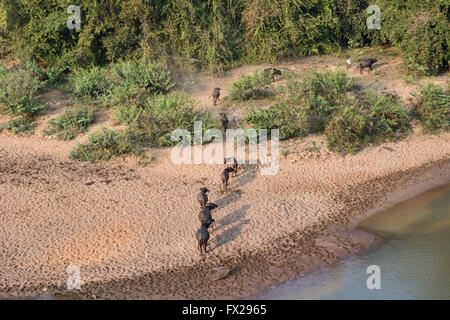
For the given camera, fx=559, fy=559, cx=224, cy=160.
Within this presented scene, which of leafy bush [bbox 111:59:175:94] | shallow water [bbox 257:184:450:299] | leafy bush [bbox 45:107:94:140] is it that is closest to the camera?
shallow water [bbox 257:184:450:299]

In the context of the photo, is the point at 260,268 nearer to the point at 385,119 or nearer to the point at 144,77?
the point at 385,119

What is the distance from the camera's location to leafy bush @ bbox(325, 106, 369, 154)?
15375 mm

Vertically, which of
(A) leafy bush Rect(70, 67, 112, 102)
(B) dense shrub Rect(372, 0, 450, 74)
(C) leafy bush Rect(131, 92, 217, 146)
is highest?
(B) dense shrub Rect(372, 0, 450, 74)

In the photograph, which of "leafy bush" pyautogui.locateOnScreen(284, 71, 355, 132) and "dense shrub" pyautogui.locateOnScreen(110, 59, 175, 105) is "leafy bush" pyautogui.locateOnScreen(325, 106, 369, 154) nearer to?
"leafy bush" pyautogui.locateOnScreen(284, 71, 355, 132)

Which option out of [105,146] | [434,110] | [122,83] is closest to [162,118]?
[105,146]

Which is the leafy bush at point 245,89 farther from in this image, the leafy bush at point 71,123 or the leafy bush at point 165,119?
the leafy bush at point 71,123

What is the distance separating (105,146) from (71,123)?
184cm

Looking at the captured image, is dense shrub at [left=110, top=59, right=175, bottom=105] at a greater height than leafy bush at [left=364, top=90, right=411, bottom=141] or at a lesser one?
greater

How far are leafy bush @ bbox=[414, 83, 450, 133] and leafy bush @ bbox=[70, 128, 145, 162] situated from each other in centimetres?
834

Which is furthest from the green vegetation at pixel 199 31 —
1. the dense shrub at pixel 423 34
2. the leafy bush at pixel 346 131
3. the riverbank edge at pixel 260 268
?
the riverbank edge at pixel 260 268

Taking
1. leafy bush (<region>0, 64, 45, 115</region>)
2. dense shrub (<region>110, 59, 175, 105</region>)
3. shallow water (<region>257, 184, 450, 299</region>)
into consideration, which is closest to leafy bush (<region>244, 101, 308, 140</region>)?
dense shrub (<region>110, 59, 175, 105</region>)

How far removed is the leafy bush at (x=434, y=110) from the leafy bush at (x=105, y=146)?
27.4 feet

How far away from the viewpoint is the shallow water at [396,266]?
10461 millimetres
